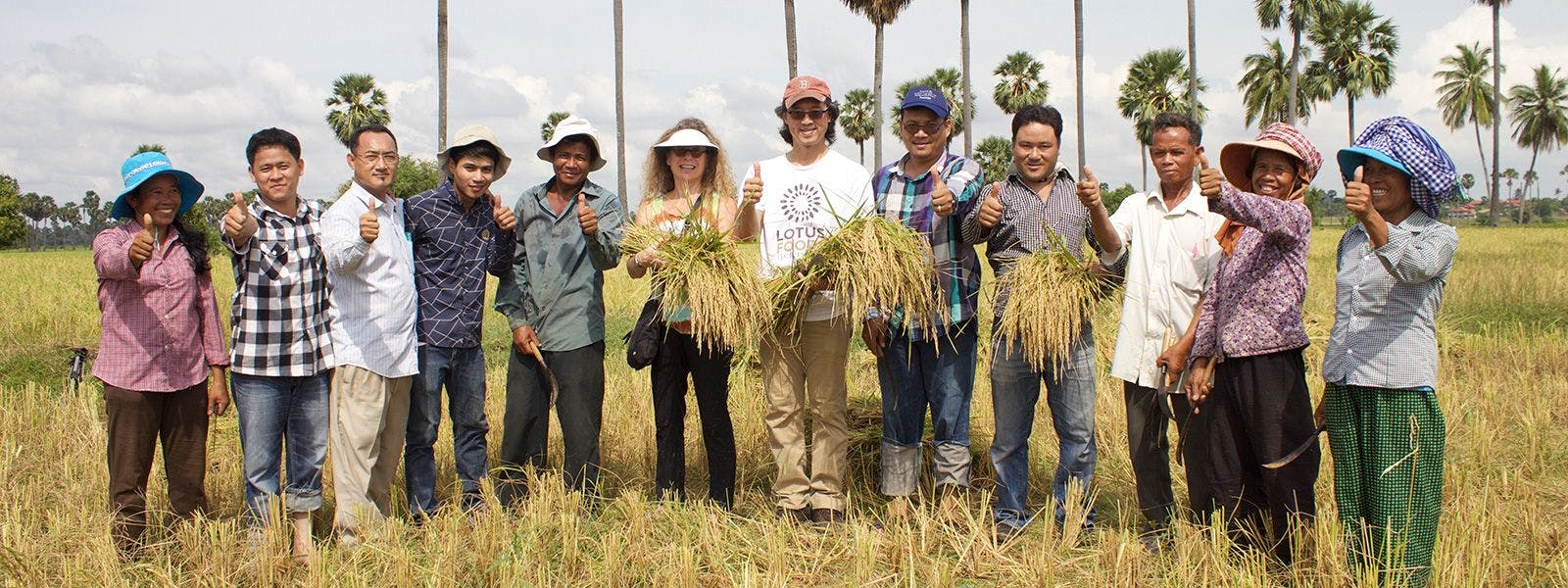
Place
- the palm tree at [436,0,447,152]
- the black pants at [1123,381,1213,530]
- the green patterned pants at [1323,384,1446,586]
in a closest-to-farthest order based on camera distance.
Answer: the green patterned pants at [1323,384,1446,586] → the black pants at [1123,381,1213,530] → the palm tree at [436,0,447,152]

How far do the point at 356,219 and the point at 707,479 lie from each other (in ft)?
7.12

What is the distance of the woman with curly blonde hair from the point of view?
13.6 ft

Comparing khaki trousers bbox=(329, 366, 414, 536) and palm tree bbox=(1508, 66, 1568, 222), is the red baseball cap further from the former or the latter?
palm tree bbox=(1508, 66, 1568, 222)

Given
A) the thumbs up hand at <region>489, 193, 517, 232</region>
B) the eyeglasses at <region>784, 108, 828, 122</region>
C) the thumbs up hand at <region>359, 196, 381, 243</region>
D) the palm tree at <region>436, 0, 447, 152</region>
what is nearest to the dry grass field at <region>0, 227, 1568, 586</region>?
the thumbs up hand at <region>489, 193, 517, 232</region>

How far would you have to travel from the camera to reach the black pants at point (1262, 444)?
3.28 m

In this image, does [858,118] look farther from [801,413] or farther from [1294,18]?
[801,413]

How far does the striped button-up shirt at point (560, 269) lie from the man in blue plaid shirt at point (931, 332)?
1.21m

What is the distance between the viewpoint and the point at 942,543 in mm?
3650

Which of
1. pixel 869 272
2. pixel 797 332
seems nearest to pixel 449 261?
pixel 797 332

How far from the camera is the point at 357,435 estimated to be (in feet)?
12.7

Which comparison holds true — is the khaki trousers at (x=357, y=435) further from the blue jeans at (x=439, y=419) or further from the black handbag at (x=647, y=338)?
the black handbag at (x=647, y=338)

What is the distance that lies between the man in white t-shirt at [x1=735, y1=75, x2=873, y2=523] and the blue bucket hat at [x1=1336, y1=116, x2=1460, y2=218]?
70.6 inches

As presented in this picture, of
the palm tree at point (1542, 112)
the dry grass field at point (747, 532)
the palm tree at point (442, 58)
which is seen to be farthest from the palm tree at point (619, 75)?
the palm tree at point (1542, 112)

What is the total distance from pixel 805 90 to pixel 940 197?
2.41 feet
